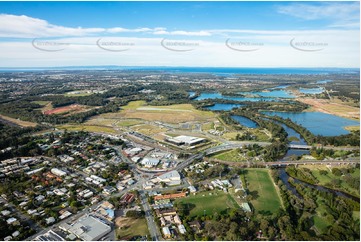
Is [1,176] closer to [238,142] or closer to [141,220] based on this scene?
[141,220]

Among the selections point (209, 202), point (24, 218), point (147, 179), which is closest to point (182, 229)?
point (209, 202)

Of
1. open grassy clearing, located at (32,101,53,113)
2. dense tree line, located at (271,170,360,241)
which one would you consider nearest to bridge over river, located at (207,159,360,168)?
dense tree line, located at (271,170,360,241)

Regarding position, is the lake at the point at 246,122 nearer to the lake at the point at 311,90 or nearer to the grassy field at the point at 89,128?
the grassy field at the point at 89,128

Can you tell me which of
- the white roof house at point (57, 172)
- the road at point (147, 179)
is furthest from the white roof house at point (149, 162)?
the white roof house at point (57, 172)

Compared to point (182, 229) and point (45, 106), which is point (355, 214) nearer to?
point (182, 229)

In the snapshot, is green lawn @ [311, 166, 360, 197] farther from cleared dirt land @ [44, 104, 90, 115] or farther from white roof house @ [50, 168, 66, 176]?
cleared dirt land @ [44, 104, 90, 115]

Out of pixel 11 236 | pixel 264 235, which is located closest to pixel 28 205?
pixel 11 236
